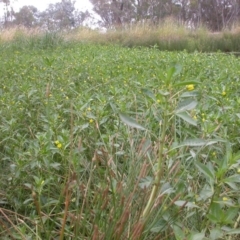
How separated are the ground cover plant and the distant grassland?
331 inches

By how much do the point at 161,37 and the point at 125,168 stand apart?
10.3 metres

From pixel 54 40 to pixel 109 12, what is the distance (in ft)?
72.4

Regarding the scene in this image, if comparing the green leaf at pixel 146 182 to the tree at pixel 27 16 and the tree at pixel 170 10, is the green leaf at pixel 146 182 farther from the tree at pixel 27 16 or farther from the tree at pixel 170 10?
the tree at pixel 27 16

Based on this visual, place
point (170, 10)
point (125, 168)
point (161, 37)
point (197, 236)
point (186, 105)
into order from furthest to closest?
1. point (170, 10)
2. point (161, 37)
3. point (125, 168)
4. point (186, 105)
5. point (197, 236)

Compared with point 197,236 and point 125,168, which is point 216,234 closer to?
point 197,236

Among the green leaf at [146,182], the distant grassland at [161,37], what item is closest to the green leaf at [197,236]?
the green leaf at [146,182]

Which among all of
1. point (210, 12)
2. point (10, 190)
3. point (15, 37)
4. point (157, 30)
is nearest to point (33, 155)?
point (10, 190)

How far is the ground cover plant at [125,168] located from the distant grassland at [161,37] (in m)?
8.41

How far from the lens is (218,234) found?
95cm

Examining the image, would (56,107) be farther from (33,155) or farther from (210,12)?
(210,12)

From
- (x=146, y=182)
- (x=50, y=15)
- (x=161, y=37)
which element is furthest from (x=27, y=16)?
(x=146, y=182)

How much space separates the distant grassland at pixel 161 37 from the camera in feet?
35.3

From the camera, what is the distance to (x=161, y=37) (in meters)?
11.4

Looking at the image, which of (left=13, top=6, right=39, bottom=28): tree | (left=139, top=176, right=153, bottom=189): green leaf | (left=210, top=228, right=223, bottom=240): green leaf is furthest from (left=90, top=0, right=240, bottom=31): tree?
(left=210, top=228, right=223, bottom=240): green leaf
